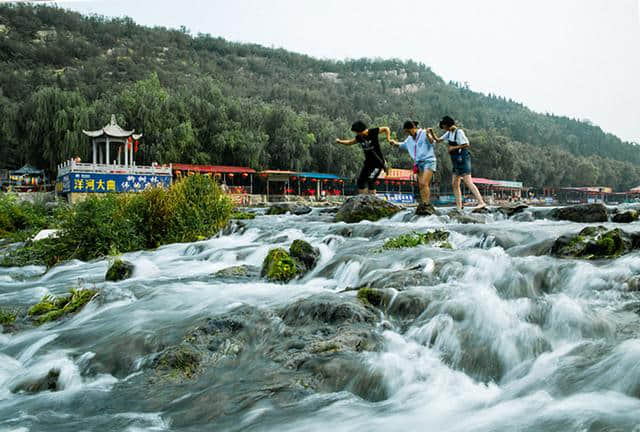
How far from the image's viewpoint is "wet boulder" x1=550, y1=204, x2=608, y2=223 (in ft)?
32.5

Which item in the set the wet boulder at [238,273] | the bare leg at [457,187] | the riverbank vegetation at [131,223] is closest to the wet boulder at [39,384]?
the wet boulder at [238,273]

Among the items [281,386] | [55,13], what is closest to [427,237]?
[281,386]

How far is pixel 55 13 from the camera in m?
94.0

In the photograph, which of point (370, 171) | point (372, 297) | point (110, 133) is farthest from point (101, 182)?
point (372, 297)

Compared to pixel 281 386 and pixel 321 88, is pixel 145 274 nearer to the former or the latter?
pixel 281 386

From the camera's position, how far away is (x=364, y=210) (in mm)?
11078

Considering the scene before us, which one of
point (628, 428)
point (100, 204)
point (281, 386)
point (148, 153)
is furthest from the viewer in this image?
point (148, 153)

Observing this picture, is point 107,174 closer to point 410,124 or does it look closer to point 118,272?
point 410,124

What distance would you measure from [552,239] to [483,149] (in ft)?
174

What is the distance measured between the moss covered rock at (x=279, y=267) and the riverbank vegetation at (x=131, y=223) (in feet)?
11.2

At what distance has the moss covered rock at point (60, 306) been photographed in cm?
478

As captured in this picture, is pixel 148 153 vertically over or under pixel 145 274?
over

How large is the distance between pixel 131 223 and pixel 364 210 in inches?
192

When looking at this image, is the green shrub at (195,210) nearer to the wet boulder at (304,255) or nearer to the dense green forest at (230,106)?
the wet boulder at (304,255)
